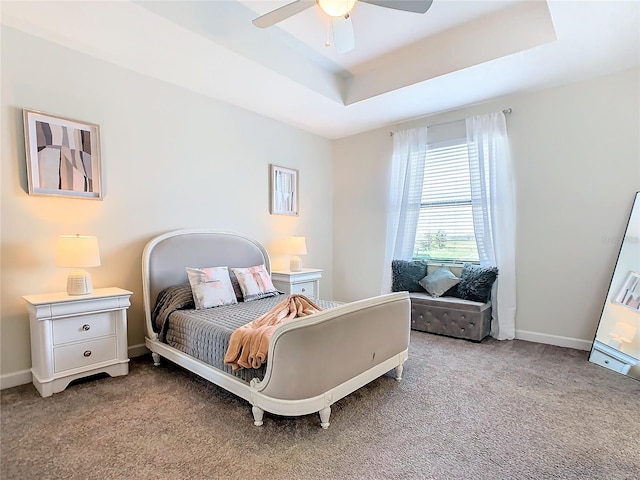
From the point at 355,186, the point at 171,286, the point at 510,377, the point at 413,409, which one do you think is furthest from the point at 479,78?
the point at 171,286

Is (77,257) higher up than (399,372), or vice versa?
(77,257)

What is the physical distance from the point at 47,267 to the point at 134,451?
1.84m

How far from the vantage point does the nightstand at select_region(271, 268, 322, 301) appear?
426cm

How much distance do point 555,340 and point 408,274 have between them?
5.79 feet

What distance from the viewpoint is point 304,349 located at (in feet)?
6.31

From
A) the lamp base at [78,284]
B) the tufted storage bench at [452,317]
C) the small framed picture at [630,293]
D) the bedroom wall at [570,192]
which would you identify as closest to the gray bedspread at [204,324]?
the lamp base at [78,284]

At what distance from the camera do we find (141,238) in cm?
337

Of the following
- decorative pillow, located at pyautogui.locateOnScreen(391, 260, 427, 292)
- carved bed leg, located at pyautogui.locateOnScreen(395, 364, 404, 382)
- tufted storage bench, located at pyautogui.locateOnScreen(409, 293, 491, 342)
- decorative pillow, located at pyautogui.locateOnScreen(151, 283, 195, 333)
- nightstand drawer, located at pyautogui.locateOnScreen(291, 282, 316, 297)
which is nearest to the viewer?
carved bed leg, located at pyautogui.locateOnScreen(395, 364, 404, 382)

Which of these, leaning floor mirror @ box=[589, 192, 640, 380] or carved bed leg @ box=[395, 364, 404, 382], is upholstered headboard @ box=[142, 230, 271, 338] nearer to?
carved bed leg @ box=[395, 364, 404, 382]

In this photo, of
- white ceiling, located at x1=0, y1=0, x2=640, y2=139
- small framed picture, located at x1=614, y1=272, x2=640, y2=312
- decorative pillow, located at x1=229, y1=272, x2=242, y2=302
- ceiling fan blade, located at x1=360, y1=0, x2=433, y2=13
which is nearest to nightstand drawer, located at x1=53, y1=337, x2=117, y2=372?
decorative pillow, located at x1=229, y1=272, x2=242, y2=302

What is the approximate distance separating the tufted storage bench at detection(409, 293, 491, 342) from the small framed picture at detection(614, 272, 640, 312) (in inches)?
46.9

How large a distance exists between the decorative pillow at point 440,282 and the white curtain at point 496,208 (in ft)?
1.37

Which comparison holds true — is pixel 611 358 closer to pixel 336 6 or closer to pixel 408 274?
pixel 408 274

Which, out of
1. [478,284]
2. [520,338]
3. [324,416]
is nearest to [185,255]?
[324,416]
